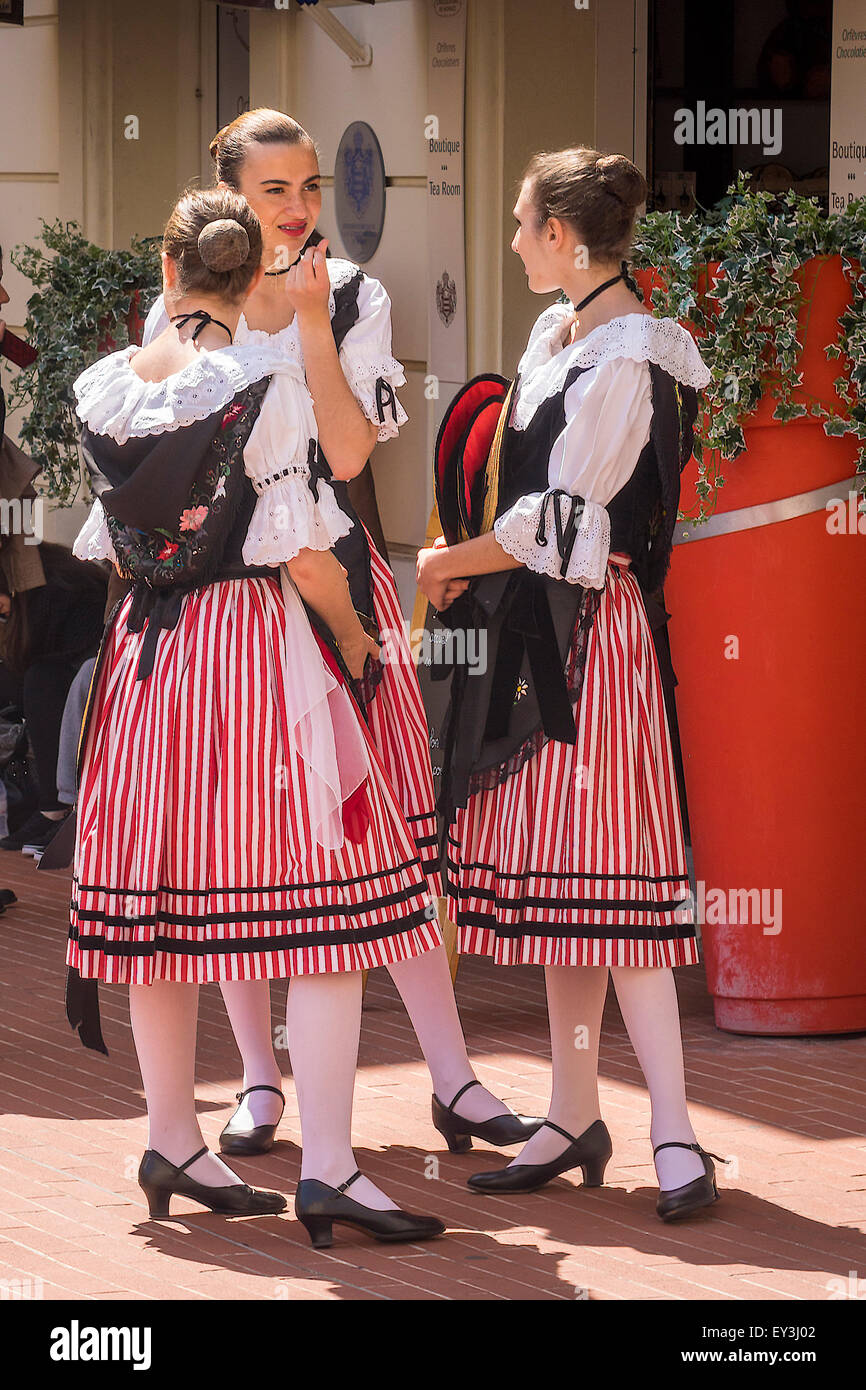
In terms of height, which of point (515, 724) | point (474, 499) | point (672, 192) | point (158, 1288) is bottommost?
point (158, 1288)

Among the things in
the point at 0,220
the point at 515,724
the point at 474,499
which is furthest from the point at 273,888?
the point at 0,220

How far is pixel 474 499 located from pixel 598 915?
2.74ft

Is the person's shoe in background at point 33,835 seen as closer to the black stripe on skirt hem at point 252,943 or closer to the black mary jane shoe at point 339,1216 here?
the black stripe on skirt hem at point 252,943

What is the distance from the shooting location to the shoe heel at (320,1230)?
3.58m

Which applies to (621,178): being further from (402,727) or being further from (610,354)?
(402,727)

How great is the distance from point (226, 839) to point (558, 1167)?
38.7 inches

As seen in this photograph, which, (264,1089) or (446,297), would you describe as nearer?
(264,1089)

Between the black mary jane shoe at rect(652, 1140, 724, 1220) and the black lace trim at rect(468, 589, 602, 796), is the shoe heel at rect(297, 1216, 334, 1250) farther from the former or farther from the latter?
the black lace trim at rect(468, 589, 602, 796)

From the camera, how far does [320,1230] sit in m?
3.59

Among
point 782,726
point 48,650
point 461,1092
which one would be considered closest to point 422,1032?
point 461,1092

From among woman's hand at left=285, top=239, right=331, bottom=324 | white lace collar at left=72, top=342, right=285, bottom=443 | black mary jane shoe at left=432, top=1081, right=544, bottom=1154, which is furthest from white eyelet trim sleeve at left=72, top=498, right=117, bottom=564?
black mary jane shoe at left=432, top=1081, right=544, bottom=1154

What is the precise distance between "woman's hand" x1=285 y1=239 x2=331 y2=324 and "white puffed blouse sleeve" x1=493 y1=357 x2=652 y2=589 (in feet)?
1.60

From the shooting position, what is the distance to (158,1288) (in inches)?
134
